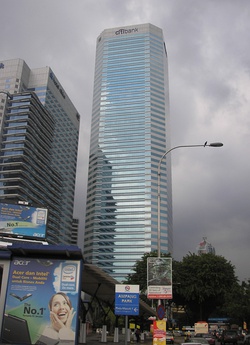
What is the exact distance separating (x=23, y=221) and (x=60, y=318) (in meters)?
15.5

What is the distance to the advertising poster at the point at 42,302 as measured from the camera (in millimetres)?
20438

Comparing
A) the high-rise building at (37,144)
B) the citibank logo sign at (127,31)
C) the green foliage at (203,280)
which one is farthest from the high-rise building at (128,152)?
the green foliage at (203,280)

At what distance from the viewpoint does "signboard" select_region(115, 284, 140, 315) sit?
19.9m

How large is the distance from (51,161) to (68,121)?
38130 mm

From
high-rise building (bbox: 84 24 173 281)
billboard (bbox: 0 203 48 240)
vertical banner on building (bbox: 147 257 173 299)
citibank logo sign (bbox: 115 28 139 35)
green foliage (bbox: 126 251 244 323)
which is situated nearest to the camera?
vertical banner on building (bbox: 147 257 173 299)

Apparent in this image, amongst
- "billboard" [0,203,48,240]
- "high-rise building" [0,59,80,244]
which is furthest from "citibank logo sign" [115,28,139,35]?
"billboard" [0,203,48,240]

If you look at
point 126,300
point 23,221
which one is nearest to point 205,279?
point 23,221

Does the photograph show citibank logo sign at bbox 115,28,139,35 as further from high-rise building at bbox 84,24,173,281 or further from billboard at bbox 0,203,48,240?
billboard at bbox 0,203,48,240

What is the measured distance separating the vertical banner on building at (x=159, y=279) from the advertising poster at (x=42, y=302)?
477cm

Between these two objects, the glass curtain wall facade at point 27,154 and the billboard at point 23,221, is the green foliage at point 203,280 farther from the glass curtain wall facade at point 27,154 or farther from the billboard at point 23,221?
the glass curtain wall facade at point 27,154

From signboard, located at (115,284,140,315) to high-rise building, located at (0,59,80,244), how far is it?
104m

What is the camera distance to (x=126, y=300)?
2030 cm

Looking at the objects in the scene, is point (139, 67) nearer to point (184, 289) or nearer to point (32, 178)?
point (32, 178)

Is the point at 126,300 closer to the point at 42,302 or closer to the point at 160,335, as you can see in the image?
the point at 160,335
